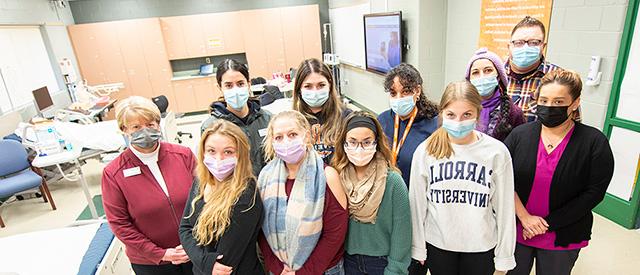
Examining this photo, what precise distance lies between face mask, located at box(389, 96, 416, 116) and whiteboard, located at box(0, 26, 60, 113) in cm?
582

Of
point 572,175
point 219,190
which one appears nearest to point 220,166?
point 219,190

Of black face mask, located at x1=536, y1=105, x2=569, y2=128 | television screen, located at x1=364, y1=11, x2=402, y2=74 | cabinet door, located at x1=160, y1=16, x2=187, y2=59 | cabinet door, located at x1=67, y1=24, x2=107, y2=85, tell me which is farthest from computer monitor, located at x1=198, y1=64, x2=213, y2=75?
black face mask, located at x1=536, y1=105, x2=569, y2=128

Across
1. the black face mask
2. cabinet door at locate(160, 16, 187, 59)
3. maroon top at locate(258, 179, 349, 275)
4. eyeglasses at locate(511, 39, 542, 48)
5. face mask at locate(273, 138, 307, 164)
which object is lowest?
maroon top at locate(258, 179, 349, 275)

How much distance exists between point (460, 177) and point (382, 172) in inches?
13.5

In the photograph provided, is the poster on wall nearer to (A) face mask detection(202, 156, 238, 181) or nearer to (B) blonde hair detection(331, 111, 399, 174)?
(B) blonde hair detection(331, 111, 399, 174)

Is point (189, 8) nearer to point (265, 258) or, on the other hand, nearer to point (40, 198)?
point (40, 198)

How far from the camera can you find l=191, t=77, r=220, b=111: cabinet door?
8.09 meters

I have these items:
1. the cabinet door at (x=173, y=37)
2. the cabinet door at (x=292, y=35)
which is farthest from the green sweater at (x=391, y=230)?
the cabinet door at (x=173, y=37)

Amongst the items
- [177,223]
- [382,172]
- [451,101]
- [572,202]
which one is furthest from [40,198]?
[572,202]

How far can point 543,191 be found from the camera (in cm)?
154

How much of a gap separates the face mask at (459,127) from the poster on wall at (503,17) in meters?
2.21

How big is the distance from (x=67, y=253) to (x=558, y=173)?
2.80 meters

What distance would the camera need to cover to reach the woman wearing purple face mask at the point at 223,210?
1389 mm

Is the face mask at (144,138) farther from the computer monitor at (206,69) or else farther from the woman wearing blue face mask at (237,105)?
the computer monitor at (206,69)
